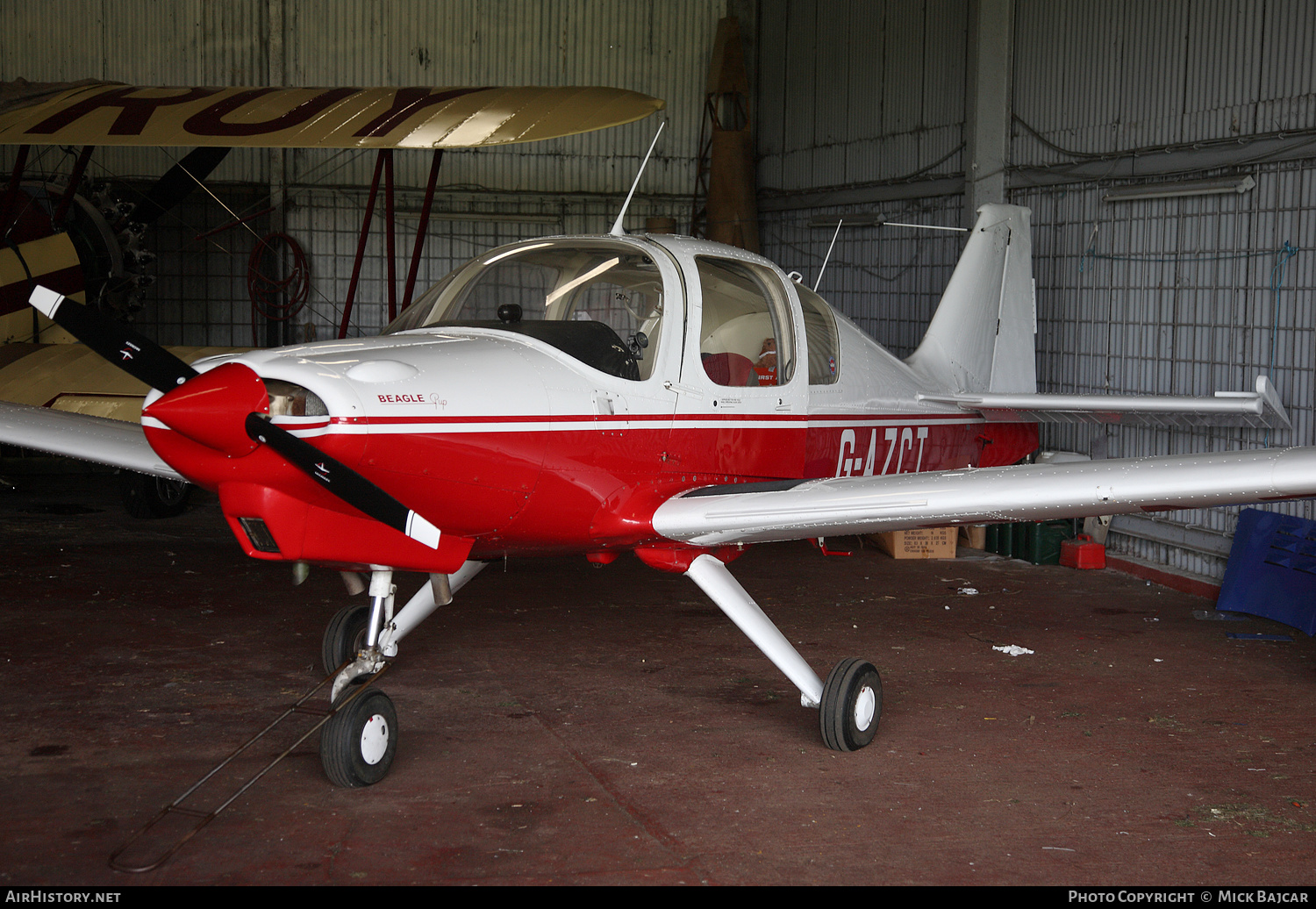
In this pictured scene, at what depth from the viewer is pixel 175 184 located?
1243 centimetres

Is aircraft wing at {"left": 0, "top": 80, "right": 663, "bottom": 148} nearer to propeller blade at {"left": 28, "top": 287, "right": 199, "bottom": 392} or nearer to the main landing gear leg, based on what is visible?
the main landing gear leg

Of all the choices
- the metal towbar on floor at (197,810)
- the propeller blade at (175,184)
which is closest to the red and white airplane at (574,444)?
the metal towbar on floor at (197,810)

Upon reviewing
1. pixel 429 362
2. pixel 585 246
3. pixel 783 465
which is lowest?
pixel 783 465

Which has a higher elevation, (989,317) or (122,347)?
(989,317)

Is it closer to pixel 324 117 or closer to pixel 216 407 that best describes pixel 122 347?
pixel 216 407

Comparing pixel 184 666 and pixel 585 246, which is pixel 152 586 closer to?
pixel 184 666

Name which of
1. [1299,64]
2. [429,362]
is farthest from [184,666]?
[1299,64]

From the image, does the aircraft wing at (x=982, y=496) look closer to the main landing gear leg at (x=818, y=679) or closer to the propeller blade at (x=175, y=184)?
the main landing gear leg at (x=818, y=679)

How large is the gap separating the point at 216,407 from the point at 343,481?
1.41 ft

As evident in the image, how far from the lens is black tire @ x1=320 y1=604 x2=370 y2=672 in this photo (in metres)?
5.31

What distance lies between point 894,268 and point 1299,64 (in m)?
4.49

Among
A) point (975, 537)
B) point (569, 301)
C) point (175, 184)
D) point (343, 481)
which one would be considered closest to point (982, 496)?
point (569, 301)

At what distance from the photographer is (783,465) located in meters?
Result: 5.46

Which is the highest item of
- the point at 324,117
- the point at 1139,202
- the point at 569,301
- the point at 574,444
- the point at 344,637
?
the point at 324,117
